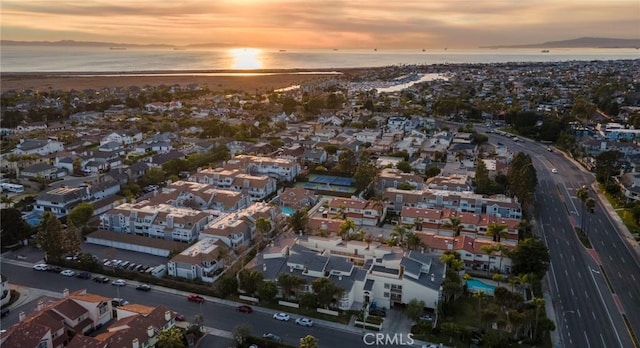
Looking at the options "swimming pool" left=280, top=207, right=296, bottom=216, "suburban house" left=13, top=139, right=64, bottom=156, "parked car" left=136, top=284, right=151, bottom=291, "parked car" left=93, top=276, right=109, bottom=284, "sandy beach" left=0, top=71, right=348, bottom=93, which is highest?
"sandy beach" left=0, top=71, right=348, bottom=93

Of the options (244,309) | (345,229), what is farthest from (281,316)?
(345,229)

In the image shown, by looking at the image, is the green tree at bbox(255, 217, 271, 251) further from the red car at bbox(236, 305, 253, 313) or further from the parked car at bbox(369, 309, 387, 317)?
the parked car at bbox(369, 309, 387, 317)

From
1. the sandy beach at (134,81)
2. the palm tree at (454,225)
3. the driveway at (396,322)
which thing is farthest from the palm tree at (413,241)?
the sandy beach at (134,81)

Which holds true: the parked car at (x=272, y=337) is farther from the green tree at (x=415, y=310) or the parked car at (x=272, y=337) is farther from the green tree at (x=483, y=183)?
the green tree at (x=483, y=183)

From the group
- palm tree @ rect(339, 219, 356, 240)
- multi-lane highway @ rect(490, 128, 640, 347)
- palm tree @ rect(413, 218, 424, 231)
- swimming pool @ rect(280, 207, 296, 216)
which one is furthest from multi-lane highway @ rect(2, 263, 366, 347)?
palm tree @ rect(413, 218, 424, 231)

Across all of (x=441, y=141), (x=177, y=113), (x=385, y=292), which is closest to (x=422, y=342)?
(x=385, y=292)

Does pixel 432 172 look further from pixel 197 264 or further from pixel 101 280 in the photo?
pixel 101 280
